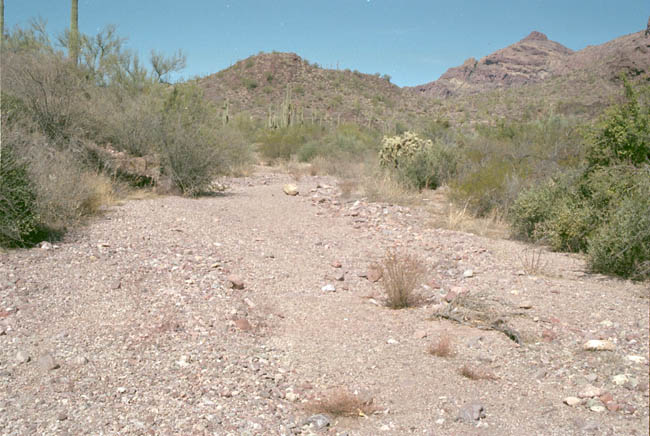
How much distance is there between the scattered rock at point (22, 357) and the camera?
4188 mm

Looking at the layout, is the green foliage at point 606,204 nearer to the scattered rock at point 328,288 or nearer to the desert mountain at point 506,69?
the scattered rock at point 328,288

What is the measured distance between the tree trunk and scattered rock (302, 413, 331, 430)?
43.2ft

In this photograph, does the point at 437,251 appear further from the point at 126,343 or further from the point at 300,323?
the point at 126,343

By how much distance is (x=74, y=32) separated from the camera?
48.0 feet

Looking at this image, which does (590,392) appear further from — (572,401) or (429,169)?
(429,169)

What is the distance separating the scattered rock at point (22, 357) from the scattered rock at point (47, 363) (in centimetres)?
12

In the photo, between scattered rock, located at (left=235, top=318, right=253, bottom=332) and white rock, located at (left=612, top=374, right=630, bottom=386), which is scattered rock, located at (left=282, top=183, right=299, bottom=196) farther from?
white rock, located at (left=612, top=374, right=630, bottom=386)

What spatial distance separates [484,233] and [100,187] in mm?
7323

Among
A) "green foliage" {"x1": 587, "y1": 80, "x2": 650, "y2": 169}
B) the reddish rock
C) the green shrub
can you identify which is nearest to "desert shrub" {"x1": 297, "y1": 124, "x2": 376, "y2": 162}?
"green foliage" {"x1": 587, "y1": 80, "x2": 650, "y2": 169}

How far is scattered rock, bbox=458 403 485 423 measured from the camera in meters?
3.57

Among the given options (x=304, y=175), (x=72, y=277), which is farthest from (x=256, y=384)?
(x=304, y=175)

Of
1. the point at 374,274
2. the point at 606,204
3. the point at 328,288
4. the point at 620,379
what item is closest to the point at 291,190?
the point at 374,274

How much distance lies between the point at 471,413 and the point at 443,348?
1.03 m

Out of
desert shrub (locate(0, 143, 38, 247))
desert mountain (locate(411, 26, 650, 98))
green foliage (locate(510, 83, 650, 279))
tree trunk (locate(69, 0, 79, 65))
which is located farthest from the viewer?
desert mountain (locate(411, 26, 650, 98))
